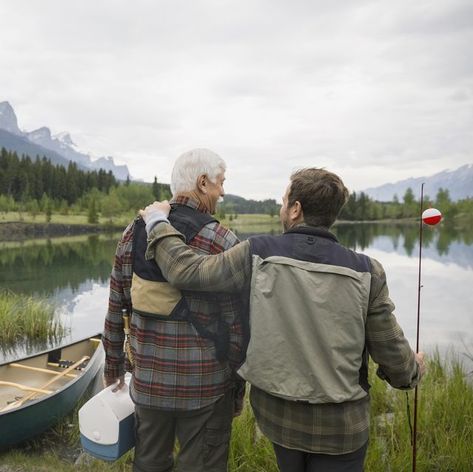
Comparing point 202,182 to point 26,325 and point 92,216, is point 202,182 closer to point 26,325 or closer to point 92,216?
point 26,325

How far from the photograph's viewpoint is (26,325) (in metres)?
10.4

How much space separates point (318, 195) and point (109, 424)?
5.44ft

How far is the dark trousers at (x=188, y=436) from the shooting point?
221 cm

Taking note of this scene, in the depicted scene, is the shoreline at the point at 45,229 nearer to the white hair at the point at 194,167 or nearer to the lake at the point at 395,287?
the lake at the point at 395,287

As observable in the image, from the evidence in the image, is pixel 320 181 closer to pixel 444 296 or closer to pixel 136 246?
pixel 136 246

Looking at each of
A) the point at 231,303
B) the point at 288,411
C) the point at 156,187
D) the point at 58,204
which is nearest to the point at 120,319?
the point at 231,303

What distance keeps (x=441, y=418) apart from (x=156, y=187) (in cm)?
10156

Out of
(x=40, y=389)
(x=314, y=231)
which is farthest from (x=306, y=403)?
(x=40, y=389)

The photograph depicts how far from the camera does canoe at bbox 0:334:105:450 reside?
4.61 m

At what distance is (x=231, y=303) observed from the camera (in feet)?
7.20

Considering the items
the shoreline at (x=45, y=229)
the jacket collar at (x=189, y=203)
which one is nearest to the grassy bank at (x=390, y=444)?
the jacket collar at (x=189, y=203)

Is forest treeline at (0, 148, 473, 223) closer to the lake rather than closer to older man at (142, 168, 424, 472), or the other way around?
the lake

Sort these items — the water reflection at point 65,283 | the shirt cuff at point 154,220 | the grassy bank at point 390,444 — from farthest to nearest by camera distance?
the water reflection at point 65,283 < the grassy bank at point 390,444 < the shirt cuff at point 154,220

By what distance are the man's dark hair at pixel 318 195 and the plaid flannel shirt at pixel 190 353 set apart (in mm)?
457
